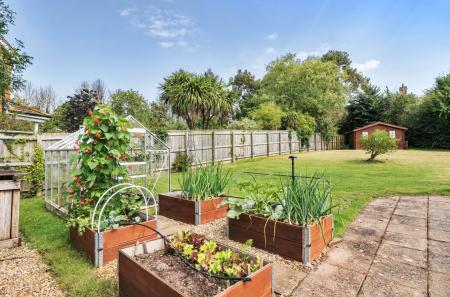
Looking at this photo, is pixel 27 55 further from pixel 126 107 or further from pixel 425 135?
pixel 425 135

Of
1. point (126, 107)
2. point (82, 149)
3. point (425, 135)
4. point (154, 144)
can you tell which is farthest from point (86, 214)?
point (425, 135)

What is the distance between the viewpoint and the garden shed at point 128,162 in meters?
4.52

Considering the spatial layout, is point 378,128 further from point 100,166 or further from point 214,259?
point 214,259

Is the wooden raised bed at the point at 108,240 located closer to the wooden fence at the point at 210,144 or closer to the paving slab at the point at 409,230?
the wooden fence at the point at 210,144

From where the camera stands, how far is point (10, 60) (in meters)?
7.87

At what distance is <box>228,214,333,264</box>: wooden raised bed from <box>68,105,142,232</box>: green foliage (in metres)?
1.27

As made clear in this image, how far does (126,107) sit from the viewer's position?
1983 cm

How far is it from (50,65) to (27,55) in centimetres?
1253

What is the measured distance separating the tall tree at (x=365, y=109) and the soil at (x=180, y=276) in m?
27.9

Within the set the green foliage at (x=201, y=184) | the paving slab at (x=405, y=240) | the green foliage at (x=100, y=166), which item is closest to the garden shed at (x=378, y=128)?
the paving slab at (x=405, y=240)

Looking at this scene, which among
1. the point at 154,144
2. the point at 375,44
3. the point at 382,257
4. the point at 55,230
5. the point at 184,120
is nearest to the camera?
the point at 382,257

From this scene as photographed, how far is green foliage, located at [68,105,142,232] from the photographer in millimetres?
3021

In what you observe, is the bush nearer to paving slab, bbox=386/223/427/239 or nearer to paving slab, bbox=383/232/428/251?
paving slab, bbox=386/223/427/239

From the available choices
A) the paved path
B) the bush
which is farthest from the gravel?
the bush
